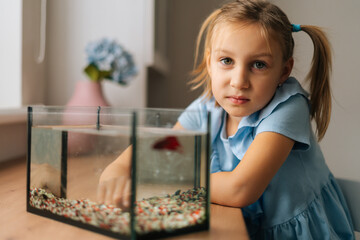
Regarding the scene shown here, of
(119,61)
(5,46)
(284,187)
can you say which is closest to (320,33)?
(284,187)

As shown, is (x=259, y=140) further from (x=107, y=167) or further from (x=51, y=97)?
(x=51, y=97)

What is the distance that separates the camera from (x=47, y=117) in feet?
1.75

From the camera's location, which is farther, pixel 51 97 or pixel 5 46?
pixel 51 97

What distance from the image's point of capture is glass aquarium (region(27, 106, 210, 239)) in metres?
0.42

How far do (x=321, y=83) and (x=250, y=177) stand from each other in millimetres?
395

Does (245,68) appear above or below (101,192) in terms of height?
above

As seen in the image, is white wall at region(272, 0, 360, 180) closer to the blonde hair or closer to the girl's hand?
the blonde hair

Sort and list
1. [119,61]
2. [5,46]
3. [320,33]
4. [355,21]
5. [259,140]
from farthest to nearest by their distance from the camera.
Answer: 1. [119,61]
2. [5,46]
3. [355,21]
4. [320,33]
5. [259,140]

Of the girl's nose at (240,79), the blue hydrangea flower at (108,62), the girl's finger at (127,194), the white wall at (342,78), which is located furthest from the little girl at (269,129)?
the blue hydrangea flower at (108,62)

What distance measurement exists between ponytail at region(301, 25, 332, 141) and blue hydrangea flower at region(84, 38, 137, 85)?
0.83m

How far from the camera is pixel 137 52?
1.60 metres

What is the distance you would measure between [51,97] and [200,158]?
1.30m

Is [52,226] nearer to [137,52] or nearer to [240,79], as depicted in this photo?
[240,79]

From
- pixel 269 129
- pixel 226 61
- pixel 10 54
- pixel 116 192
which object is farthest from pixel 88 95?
pixel 116 192
